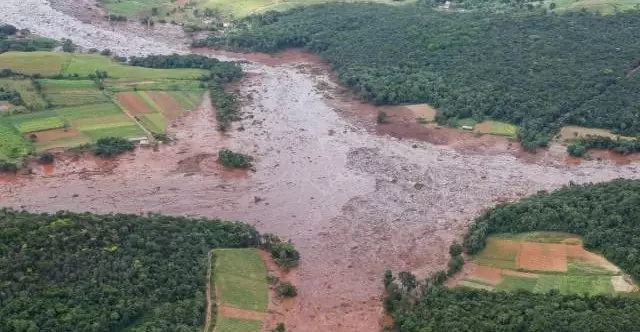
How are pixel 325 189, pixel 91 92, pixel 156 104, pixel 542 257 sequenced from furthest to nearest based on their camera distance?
pixel 91 92 → pixel 156 104 → pixel 325 189 → pixel 542 257

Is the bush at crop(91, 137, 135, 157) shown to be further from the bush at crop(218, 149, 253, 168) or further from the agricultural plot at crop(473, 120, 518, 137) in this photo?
the agricultural plot at crop(473, 120, 518, 137)

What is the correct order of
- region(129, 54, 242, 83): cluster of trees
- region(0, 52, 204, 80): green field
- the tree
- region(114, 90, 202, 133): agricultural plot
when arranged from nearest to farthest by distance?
region(114, 90, 202, 133): agricultural plot
region(0, 52, 204, 80): green field
region(129, 54, 242, 83): cluster of trees
the tree

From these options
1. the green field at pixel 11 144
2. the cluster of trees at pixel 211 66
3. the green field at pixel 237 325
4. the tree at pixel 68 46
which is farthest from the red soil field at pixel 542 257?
the tree at pixel 68 46

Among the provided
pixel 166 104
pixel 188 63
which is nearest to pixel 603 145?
pixel 166 104

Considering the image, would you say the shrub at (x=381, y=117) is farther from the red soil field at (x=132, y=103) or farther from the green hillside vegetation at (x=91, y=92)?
the red soil field at (x=132, y=103)

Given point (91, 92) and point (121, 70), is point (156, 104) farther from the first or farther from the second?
point (121, 70)

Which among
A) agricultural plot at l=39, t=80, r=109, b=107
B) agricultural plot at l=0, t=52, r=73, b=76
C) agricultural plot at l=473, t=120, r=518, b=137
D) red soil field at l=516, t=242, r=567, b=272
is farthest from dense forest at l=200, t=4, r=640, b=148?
agricultural plot at l=39, t=80, r=109, b=107
